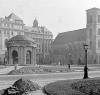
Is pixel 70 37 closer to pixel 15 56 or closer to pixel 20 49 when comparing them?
pixel 15 56

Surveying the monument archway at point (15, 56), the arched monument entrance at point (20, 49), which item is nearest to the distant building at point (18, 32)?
the monument archway at point (15, 56)

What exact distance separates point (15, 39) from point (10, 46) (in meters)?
2.47

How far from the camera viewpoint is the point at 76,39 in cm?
11569

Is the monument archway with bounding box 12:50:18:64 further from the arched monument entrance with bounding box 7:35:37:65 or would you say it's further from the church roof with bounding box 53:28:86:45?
the church roof with bounding box 53:28:86:45

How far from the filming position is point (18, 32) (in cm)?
12950

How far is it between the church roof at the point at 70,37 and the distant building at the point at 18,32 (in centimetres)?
1409

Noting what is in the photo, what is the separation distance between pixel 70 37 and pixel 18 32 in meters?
27.5

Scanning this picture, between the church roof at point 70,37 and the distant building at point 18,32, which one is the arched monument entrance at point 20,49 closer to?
the church roof at point 70,37

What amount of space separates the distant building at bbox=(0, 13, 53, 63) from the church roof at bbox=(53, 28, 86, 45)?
14.1 metres

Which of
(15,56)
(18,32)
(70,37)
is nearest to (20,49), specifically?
(15,56)

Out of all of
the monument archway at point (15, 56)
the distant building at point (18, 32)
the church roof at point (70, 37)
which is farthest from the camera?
the distant building at point (18, 32)

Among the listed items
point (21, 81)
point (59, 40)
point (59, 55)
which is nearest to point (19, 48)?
point (59, 55)

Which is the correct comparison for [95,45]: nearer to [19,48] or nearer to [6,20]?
[19,48]

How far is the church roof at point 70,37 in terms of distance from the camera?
364 ft
